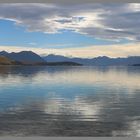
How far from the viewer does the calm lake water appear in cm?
663

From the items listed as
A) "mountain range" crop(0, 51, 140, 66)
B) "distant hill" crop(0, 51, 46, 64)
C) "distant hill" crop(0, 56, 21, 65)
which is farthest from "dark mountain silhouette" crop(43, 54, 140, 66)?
"distant hill" crop(0, 56, 21, 65)

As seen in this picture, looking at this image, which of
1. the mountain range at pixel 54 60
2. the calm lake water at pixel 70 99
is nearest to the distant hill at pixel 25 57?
the mountain range at pixel 54 60

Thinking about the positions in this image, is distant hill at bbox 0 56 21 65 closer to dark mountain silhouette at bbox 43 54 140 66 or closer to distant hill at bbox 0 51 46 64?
distant hill at bbox 0 51 46 64

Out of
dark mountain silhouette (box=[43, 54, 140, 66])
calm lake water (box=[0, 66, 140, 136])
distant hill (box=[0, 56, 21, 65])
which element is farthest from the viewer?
distant hill (box=[0, 56, 21, 65])

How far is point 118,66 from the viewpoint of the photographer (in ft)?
22.5

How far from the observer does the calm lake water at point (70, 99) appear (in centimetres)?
663

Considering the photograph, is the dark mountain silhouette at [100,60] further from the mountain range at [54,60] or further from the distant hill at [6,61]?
the distant hill at [6,61]

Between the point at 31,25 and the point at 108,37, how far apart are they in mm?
1100

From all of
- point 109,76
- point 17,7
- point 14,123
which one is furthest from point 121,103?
point 17,7

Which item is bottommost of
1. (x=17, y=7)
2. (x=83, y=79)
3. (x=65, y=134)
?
(x=65, y=134)

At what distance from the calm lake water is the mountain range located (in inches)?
3.5

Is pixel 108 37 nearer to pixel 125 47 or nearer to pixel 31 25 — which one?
pixel 125 47

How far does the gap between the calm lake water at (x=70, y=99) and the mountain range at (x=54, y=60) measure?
9 centimetres

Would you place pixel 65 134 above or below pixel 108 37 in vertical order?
Result: below
